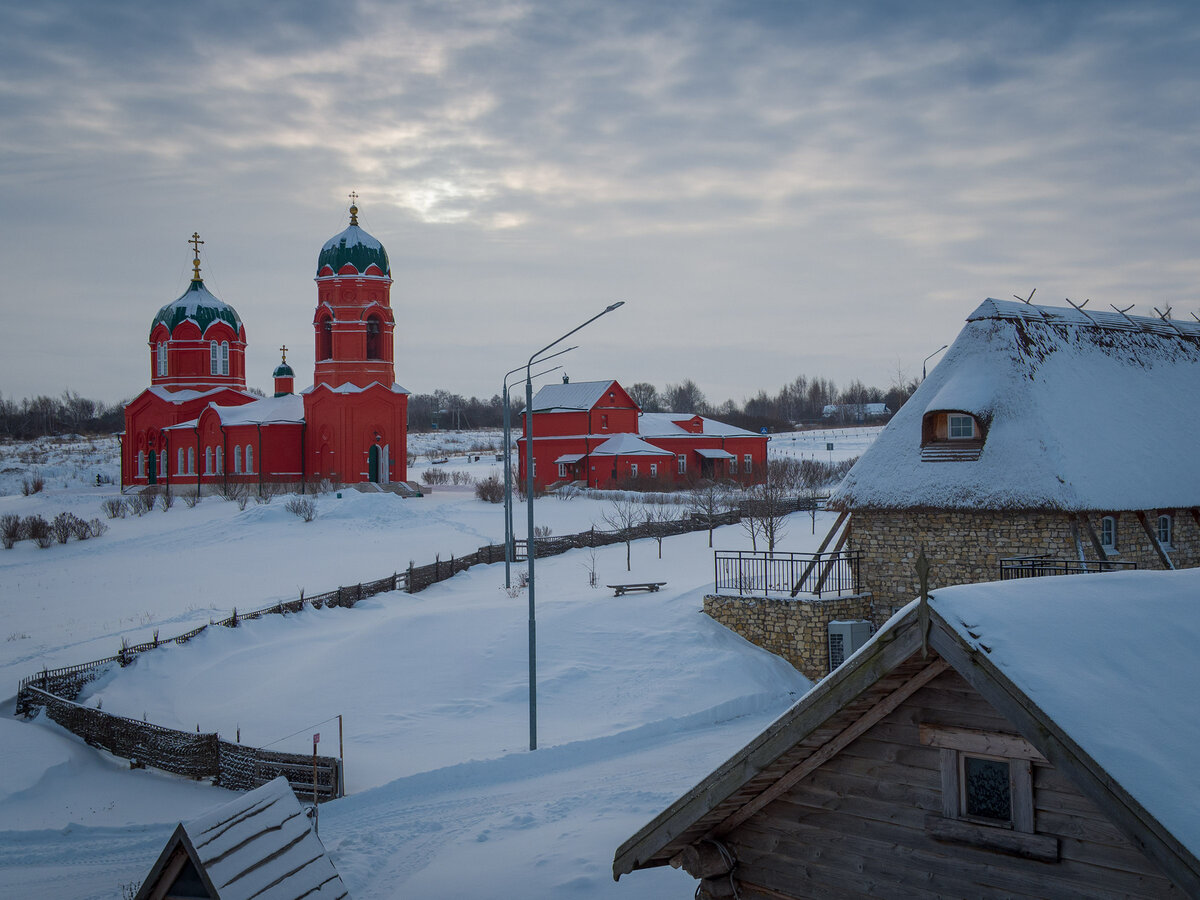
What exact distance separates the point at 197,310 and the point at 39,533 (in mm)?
25023

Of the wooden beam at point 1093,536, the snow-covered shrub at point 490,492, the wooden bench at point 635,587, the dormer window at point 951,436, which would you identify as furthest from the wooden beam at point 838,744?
the snow-covered shrub at point 490,492

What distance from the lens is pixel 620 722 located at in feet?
59.7

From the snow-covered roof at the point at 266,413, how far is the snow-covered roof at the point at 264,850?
5209 cm

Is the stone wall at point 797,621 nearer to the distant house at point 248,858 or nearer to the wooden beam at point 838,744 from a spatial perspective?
the distant house at point 248,858

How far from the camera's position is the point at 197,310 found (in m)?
64.2

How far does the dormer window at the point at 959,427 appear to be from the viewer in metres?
21.3

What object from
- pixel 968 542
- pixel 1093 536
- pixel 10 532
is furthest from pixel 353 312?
pixel 1093 536

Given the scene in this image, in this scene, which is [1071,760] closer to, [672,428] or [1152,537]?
[1152,537]

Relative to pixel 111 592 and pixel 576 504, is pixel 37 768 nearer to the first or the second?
pixel 111 592

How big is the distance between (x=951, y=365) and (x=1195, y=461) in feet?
18.6

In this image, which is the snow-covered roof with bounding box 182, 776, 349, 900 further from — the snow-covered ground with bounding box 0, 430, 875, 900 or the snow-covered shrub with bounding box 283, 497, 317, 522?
the snow-covered shrub with bounding box 283, 497, 317, 522

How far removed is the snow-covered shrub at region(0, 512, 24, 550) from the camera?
42531 millimetres

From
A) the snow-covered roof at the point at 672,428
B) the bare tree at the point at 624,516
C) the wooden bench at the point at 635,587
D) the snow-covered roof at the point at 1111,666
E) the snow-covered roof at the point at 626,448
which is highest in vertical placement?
the snow-covered roof at the point at 672,428

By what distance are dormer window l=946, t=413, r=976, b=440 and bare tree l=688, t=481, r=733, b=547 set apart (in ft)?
57.3
